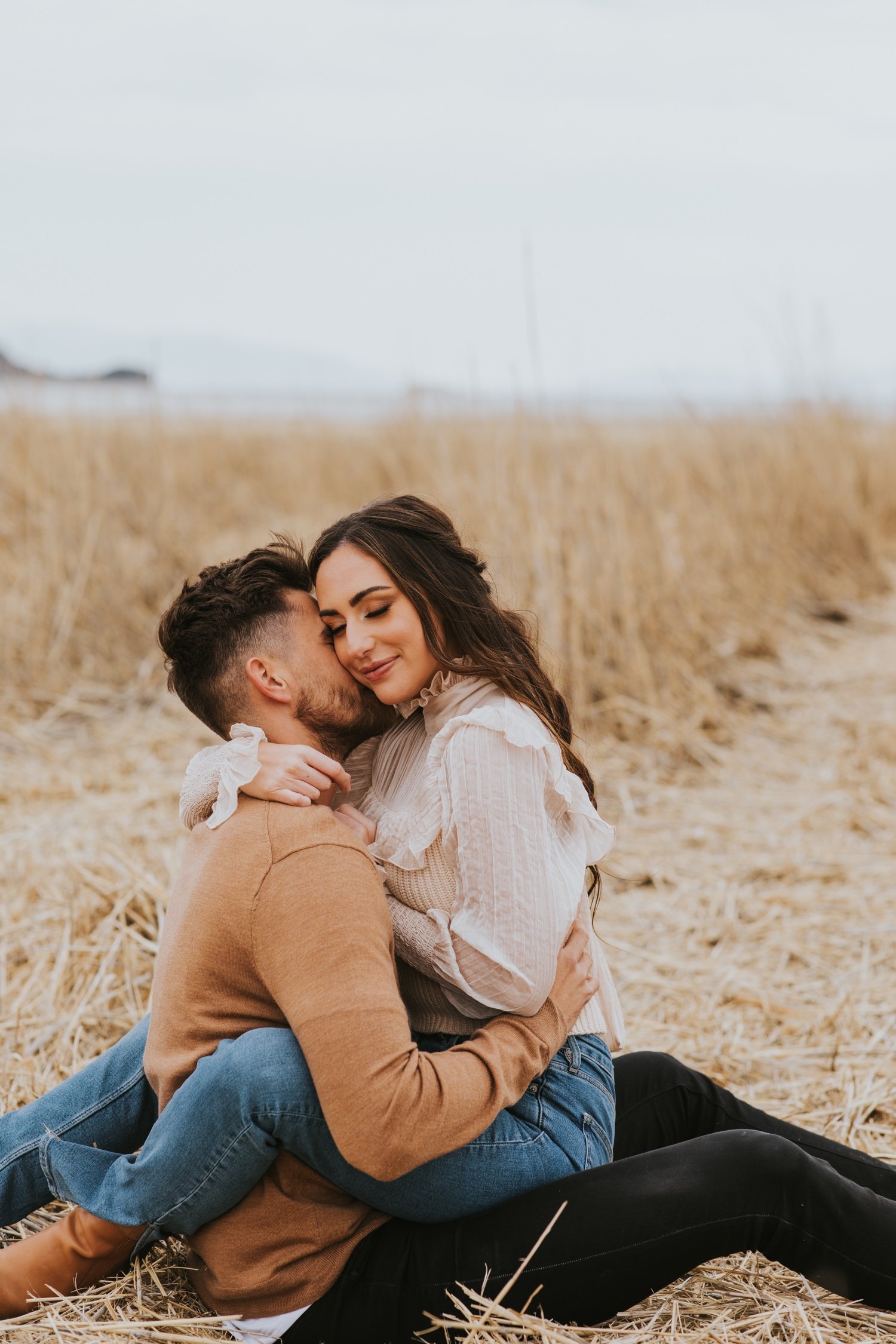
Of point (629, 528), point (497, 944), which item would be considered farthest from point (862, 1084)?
point (629, 528)

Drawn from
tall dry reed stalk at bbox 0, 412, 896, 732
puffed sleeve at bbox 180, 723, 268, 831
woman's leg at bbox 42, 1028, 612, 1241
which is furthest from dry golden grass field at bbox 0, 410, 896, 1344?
puffed sleeve at bbox 180, 723, 268, 831

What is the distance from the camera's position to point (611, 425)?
5.43 meters

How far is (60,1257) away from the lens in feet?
5.44

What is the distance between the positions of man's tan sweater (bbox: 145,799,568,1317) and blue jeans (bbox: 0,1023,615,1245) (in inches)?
1.9

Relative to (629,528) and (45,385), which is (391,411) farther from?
(629,528)

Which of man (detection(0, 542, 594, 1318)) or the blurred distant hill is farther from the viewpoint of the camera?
the blurred distant hill

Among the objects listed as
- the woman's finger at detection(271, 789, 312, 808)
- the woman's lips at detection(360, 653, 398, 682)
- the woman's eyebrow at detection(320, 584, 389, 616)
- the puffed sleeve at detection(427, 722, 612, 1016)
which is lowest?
the puffed sleeve at detection(427, 722, 612, 1016)

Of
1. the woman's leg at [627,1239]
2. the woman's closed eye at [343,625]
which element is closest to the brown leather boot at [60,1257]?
the woman's leg at [627,1239]

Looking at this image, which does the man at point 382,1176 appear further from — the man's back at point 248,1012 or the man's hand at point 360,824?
the man's hand at point 360,824

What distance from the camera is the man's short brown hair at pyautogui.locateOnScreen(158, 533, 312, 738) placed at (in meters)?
1.58

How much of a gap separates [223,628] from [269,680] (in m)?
0.09

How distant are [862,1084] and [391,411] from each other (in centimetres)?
614

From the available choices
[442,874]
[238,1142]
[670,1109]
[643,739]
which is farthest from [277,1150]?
[643,739]

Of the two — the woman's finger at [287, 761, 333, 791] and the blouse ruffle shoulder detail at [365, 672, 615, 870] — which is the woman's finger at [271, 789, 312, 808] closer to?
the woman's finger at [287, 761, 333, 791]
